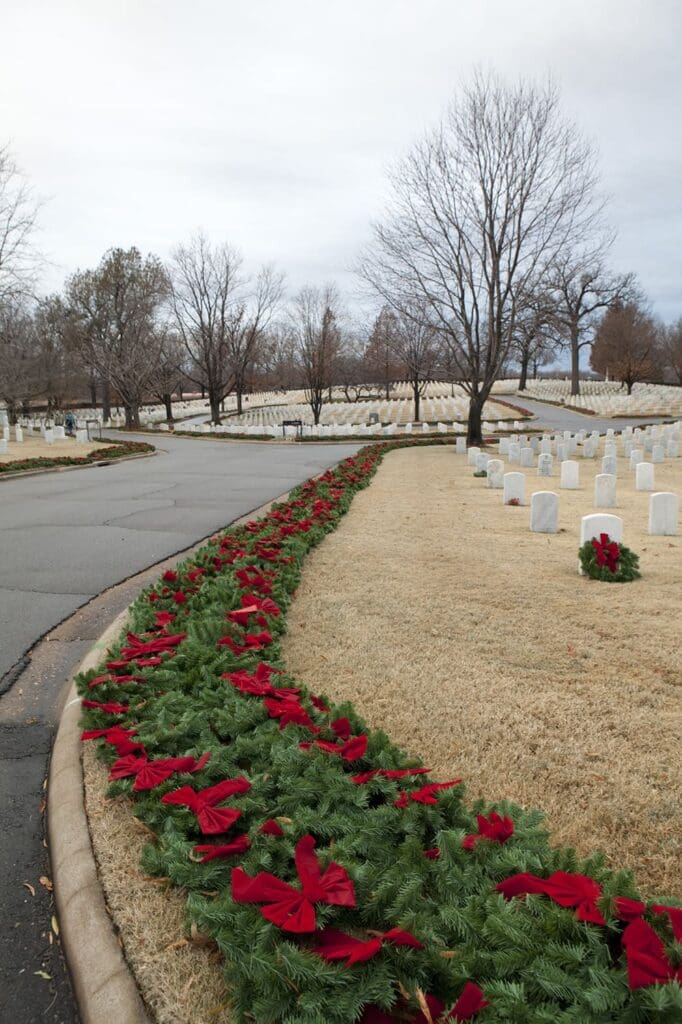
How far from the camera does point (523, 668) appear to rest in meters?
3.96

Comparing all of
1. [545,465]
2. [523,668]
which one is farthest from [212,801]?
[545,465]

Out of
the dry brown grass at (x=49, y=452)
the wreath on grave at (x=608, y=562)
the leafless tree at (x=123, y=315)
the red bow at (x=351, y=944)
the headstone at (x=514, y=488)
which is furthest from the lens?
the leafless tree at (x=123, y=315)

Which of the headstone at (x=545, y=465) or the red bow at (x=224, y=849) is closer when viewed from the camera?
the red bow at (x=224, y=849)

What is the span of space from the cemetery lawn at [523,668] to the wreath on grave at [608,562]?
0.57ft

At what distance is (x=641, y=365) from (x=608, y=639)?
223 feet

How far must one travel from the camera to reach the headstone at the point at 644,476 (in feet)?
39.1

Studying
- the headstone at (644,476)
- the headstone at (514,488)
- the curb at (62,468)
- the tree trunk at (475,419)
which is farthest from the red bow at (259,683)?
the tree trunk at (475,419)

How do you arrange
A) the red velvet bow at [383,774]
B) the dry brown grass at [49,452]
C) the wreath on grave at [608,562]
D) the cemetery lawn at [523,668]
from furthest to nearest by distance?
the dry brown grass at [49,452] < the wreath on grave at [608,562] < the cemetery lawn at [523,668] < the red velvet bow at [383,774]

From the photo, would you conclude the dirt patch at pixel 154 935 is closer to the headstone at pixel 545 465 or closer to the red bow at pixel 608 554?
the red bow at pixel 608 554

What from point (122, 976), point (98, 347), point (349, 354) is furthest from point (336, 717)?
point (349, 354)

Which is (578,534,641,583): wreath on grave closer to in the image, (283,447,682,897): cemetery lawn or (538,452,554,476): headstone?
(283,447,682,897): cemetery lawn

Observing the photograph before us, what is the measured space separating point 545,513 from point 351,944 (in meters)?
7.00

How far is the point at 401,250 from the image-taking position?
21844 mm

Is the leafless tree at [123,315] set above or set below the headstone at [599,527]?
above
